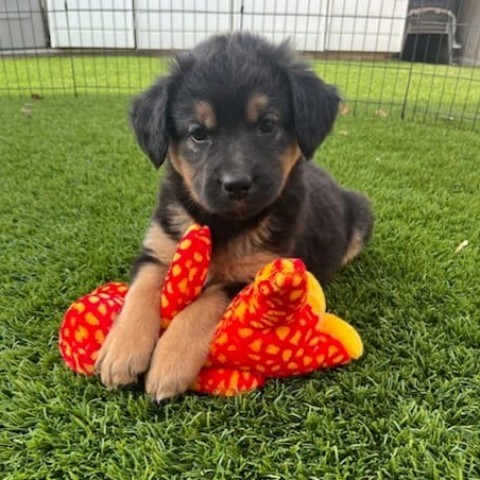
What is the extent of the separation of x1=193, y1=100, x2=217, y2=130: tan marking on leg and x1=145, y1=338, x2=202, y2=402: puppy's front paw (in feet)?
2.36

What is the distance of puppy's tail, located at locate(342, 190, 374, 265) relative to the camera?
7.97 feet

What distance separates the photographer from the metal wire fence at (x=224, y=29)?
8594mm

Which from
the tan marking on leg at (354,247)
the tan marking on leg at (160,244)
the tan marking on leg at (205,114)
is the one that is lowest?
the tan marking on leg at (354,247)

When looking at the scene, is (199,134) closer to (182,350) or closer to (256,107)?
(256,107)

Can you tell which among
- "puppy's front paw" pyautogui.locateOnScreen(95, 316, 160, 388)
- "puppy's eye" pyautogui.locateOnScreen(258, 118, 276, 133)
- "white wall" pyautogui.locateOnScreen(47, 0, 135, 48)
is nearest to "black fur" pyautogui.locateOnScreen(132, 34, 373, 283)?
"puppy's eye" pyautogui.locateOnScreen(258, 118, 276, 133)

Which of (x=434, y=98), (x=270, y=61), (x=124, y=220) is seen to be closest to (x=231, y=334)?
(x=270, y=61)

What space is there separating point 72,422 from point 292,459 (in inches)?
22.3

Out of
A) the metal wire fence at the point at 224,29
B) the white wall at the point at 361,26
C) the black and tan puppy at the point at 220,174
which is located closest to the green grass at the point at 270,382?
the black and tan puppy at the point at 220,174

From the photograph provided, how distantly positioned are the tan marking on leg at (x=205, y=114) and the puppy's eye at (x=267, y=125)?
15 centimetres

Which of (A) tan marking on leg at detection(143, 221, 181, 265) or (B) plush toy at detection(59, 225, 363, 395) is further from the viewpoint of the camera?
(A) tan marking on leg at detection(143, 221, 181, 265)

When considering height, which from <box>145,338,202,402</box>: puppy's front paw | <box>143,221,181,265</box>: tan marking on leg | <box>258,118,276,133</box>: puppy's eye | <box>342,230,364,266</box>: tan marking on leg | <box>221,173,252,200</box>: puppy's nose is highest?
<box>258,118,276,133</box>: puppy's eye

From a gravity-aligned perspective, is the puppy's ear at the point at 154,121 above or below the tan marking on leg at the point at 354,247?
above

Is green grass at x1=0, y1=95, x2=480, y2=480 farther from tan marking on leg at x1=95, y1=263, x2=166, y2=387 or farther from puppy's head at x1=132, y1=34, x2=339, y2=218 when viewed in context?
puppy's head at x1=132, y1=34, x2=339, y2=218

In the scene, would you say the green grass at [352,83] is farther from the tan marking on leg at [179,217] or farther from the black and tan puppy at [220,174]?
the tan marking on leg at [179,217]
